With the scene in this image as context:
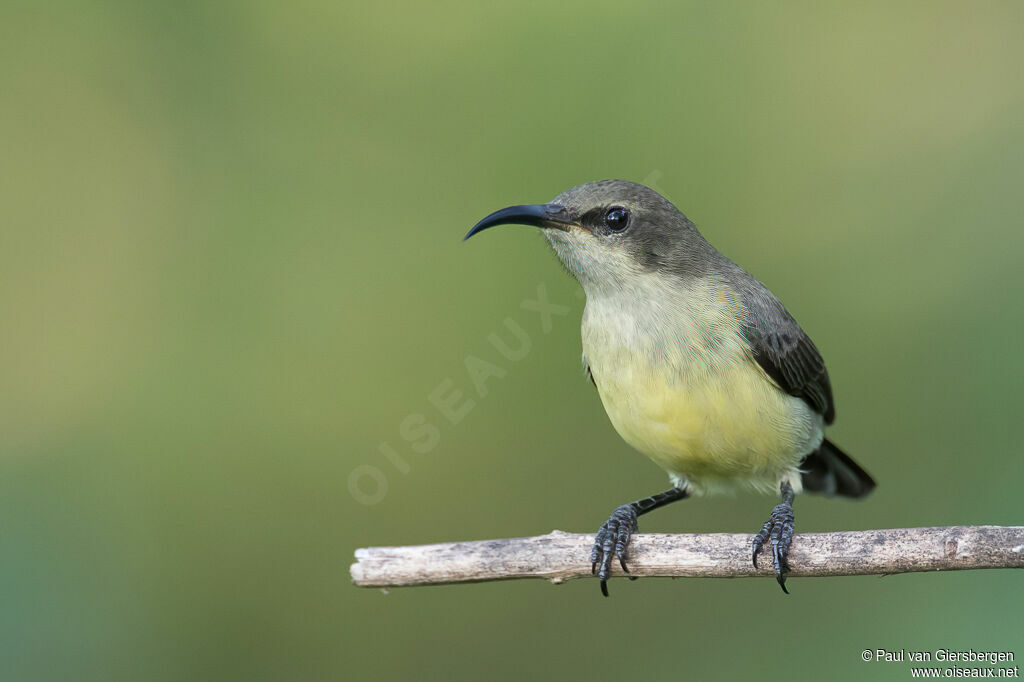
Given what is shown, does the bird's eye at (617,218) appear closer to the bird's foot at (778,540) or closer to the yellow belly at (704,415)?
the yellow belly at (704,415)

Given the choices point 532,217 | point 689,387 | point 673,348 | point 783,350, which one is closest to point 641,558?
point 689,387

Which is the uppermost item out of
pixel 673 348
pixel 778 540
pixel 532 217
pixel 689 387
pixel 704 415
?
pixel 532 217

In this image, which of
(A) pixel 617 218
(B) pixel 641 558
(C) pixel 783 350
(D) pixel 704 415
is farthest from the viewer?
(C) pixel 783 350

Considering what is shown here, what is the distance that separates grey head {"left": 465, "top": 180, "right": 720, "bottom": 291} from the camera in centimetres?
589

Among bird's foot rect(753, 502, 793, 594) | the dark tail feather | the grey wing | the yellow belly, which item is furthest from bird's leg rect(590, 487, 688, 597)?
the dark tail feather

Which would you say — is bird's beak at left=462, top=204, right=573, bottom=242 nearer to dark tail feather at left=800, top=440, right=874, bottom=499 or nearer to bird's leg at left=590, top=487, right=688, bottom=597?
bird's leg at left=590, top=487, right=688, bottom=597

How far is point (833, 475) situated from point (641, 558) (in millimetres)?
2426

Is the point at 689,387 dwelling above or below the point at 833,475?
above

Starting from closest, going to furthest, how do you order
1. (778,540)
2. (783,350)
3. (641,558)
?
(778,540) → (641,558) → (783,350)

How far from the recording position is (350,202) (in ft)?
29.4

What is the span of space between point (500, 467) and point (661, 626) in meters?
1.88

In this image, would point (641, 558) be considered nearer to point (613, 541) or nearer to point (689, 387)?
point (613, 541)

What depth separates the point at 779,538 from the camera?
5.37m

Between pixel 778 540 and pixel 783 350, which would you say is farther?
pixel 783 350
